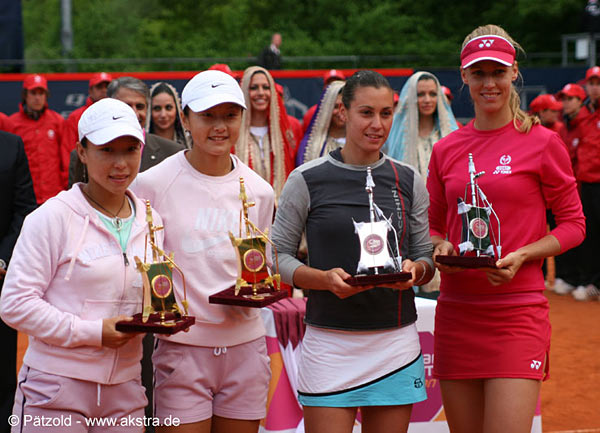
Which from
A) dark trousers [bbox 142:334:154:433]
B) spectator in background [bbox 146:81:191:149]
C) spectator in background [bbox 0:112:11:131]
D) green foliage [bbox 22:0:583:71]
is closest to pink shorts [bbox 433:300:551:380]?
dark trousers [bbox 142:334:154:433]

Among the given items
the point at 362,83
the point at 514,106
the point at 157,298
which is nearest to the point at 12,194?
the point at 157,298

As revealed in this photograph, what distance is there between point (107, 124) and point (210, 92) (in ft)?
1.59

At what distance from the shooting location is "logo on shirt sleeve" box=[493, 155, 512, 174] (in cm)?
328

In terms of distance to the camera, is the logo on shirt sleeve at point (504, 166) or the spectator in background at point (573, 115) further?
the spectator in background at point (573, 115)

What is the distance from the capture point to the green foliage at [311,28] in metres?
25.9

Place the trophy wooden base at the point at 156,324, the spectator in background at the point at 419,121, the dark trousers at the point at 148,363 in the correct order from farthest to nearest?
the spectator in background at the point at 419,121
the dark trousers at the point at 148,363
the trophy wooden base at the point at 156,324

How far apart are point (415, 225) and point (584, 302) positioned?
24.9 feet

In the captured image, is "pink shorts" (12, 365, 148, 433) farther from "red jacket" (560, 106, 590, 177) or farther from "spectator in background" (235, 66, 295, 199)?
"red jacket" (560, 106, 590, 177)

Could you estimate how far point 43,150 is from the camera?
9.54 m

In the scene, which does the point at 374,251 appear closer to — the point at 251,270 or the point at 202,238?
the point at 251,270

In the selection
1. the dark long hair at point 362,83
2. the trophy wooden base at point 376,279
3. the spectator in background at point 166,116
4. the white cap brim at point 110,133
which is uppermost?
the spectator in background at point 166,116

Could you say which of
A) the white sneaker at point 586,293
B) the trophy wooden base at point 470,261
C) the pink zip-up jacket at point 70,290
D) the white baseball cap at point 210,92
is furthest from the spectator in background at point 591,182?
the pink zip-up jacket at point 70,290

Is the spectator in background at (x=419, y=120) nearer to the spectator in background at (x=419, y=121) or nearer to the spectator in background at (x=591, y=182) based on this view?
the spectator in background at (x=419, y=121)

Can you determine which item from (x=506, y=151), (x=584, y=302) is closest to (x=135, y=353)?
(x=506, y=151)
